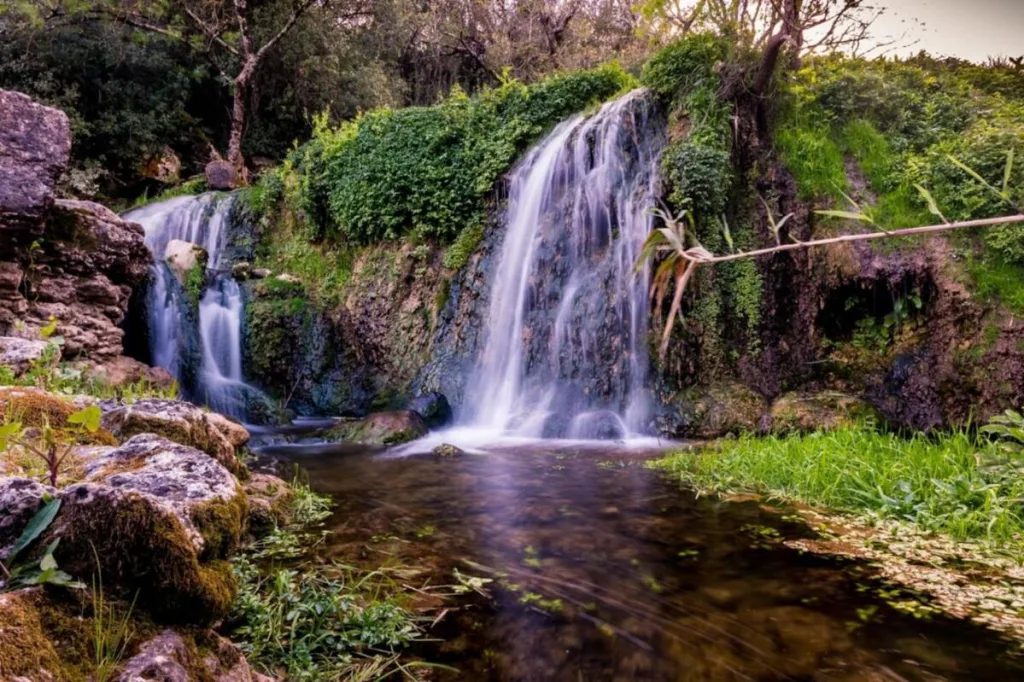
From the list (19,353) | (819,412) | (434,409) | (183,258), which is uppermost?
(183,258)

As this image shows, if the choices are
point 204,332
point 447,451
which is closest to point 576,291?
point 447,451

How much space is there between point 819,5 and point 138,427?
30.1ft

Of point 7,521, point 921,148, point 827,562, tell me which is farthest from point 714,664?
point 921,148

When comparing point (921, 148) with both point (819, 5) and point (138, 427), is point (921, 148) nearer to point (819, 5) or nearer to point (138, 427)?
point (819, 5)

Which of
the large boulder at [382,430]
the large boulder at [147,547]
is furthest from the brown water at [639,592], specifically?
the large boulder at [382,430]

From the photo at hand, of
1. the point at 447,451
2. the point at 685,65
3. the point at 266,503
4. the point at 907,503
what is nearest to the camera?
the point at 266,503

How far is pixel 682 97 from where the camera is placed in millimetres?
9648

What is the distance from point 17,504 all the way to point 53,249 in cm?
753

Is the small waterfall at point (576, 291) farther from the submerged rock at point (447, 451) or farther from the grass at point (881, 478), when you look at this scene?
the grass at point (881, 478)

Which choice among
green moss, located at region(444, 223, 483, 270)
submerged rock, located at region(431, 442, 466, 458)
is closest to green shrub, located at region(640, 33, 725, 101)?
green moss, located at region(444, 223, 483, 270)

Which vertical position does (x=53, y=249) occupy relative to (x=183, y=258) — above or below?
below

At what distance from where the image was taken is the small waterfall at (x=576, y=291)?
857 centimetres

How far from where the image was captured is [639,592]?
3109mm

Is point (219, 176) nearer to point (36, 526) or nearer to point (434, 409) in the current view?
point (434, 409)
